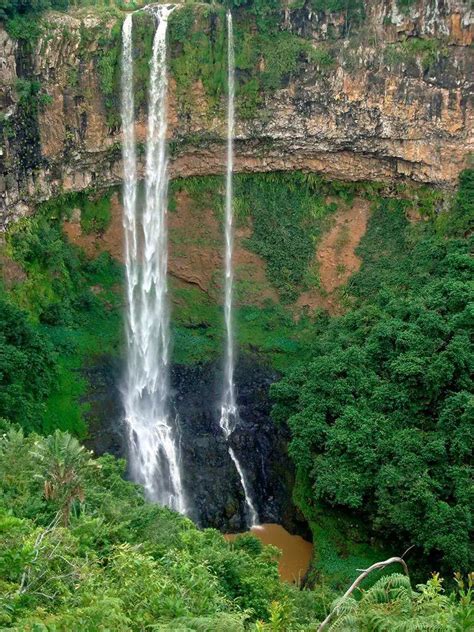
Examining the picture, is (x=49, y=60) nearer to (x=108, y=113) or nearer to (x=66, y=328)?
(x=108, y=113)

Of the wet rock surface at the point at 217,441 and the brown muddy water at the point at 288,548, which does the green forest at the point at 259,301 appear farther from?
the brown muddy water at the point at 288,548

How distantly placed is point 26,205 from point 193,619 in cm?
1878

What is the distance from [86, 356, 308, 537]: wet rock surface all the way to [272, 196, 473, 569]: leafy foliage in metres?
1.50

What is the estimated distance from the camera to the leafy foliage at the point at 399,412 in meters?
16.5

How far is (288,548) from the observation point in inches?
766

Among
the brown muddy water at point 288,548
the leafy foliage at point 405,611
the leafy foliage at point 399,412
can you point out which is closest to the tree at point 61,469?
the leafy foliage at point 405,611

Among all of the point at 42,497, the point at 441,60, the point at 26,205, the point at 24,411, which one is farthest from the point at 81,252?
→ the point at 42,497

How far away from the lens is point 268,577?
1275 cm

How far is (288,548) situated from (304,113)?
47.4 ft

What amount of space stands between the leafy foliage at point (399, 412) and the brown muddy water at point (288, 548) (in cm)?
114

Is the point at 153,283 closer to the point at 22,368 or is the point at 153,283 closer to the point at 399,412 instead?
the point at 22,368

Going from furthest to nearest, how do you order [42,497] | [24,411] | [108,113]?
[108,113] → [24,411] → [42,497]

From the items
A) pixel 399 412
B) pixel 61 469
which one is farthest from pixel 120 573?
pixel 399 412

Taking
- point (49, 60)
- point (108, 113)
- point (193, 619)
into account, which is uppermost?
point (49, 60)
